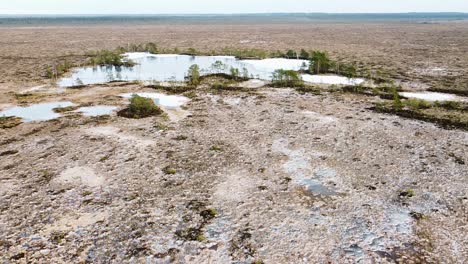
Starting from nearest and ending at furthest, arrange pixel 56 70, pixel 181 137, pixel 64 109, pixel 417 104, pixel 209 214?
1. pixel 209 214
2. pixel 181 137
3. pixel 417 104
4. pixel 64 109
5. pixel 56 70

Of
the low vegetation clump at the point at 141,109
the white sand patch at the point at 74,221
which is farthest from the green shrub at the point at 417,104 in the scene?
the white sand patch at the point at 74,221

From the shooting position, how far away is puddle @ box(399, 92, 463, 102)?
44650mm

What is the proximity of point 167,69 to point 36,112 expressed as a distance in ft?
103

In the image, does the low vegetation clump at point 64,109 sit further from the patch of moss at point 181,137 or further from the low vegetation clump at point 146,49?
the low vegetation clump at point 146,49

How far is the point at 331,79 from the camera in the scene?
57.8 meters

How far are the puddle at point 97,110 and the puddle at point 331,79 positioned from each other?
26.9 meters

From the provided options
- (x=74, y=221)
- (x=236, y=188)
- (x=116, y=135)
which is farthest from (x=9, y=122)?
(x=236, y=188)

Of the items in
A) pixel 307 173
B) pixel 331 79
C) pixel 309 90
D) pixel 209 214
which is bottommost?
pixel 209 214

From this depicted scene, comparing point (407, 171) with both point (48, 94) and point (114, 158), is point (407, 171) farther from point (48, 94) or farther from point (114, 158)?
point (48, 94)

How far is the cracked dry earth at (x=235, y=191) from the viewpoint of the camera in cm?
1936

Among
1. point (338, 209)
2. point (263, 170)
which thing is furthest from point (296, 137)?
point (338, 209)

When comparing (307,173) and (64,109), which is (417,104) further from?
(64,109)

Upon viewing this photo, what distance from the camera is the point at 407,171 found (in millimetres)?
26938

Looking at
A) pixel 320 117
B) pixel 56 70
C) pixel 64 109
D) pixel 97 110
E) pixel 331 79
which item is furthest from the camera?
pixel 56 70
